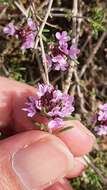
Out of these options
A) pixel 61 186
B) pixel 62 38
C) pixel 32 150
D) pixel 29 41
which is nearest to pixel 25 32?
pixel 29 41

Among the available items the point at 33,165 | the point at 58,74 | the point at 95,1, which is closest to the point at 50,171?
the point at 33,165

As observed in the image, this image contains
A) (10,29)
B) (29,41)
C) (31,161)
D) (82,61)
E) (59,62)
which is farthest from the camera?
(82,61)

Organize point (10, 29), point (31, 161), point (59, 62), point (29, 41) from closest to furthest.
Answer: point (31, 161)
point (59, 62)
point (29, 41)
point (10, 29)

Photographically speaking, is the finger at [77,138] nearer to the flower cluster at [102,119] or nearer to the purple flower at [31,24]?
the flower cluster at [102,119]

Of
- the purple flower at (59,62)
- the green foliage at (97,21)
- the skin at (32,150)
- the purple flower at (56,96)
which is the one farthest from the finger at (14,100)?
the green foliage at (97,21)

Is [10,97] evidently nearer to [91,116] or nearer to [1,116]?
[1,116]

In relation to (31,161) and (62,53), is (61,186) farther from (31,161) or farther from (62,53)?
(62,53)
